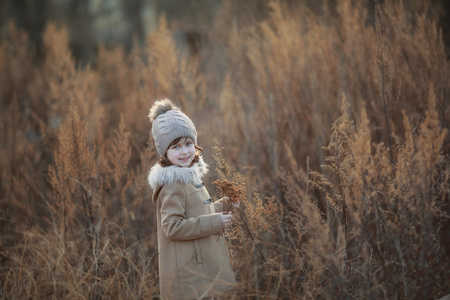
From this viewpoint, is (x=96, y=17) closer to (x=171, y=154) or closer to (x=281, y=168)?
(x=281, y=168)

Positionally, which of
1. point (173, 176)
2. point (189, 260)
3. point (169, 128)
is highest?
point (169, 128)

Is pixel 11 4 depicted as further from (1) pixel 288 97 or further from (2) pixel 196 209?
(2) pixel 196 209

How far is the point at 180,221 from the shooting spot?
1.68 metres

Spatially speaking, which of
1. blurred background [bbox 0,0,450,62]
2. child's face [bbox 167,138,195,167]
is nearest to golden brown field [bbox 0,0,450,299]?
child's face [bbox 167,138,195,167]

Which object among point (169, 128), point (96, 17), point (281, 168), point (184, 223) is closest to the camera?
point (184, 223)

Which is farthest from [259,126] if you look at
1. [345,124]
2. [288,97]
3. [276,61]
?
[345,124]

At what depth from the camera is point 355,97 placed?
12.0ft

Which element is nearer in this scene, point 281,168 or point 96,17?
point 281,168

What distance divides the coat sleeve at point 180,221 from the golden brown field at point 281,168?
32 cm

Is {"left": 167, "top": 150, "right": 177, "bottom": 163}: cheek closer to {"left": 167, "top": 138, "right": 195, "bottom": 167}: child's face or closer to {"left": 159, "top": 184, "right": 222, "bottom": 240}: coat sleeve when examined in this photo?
{"left": 167, "top": 138, "right": 195, "bottom": 167}: child's face

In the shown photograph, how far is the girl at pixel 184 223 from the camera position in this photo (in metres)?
1.68

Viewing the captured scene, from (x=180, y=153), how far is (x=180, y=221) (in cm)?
34

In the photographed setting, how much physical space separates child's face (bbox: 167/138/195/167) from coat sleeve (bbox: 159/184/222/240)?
0.47 feet

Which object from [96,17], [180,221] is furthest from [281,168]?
[96,17]
